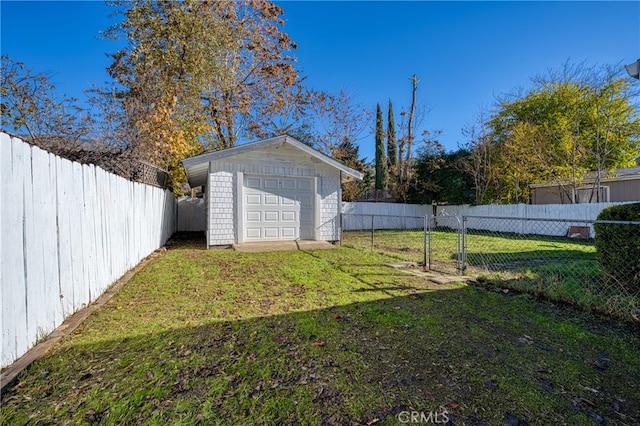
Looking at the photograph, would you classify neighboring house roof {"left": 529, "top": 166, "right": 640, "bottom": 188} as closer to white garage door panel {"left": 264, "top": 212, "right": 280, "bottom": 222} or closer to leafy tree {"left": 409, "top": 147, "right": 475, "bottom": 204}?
leafy tree {"left": 409, "top": 147, "right": 475, "bottom": 204}

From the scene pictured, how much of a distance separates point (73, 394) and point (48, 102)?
8118 millimetres

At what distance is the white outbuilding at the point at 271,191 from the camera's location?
839 cm

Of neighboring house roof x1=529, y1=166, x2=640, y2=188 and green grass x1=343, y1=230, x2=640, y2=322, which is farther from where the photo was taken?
neighboring house roof x1=529, y1=166, x2=640, y2=188

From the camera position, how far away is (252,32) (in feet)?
46.4

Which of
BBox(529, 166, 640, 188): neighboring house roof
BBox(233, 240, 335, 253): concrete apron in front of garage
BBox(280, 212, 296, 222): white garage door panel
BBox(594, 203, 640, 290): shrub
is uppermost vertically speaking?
BBox(529, 166, 640, 188): neighboring house roof

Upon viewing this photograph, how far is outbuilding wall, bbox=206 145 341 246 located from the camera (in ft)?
27.5

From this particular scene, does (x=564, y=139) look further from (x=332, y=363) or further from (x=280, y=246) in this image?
(x=332, y=363)

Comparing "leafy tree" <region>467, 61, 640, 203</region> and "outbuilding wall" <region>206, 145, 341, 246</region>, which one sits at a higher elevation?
"leafy tree" <region>467, 61, 640, 203</region>

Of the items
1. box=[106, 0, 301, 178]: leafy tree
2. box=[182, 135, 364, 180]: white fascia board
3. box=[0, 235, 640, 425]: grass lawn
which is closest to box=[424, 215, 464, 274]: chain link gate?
box=[0, 235, 640, 425]: grass lawn

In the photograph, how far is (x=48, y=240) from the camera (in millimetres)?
2654

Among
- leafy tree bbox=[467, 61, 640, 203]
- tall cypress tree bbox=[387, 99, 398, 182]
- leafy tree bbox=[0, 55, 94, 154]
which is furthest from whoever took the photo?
tall cypress tree bbox=[387, 99, 398, 182]

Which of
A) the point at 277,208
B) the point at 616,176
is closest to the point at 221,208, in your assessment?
the point at 277,208

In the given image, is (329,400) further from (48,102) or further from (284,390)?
(48,102)

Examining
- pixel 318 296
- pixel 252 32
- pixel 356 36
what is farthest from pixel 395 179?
pixel 318 296
